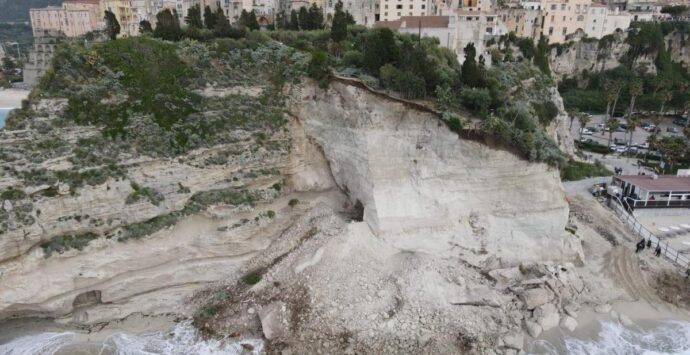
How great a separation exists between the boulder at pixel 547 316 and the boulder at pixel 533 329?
309 millimetres

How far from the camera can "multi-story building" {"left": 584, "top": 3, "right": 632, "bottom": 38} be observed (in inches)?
2606

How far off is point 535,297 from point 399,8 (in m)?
44.6

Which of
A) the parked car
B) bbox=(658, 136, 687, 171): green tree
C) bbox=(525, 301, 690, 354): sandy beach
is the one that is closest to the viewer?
bbox=(525, 301, 690, 354): sandy beach

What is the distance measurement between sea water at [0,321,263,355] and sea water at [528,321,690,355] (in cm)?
1309

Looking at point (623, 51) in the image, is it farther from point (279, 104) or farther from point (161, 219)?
point (161, 219)

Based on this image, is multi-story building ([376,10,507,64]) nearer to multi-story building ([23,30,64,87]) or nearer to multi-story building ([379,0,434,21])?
multi-story building ([379,0,434,21])

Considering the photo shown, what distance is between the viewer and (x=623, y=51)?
65.4 meters

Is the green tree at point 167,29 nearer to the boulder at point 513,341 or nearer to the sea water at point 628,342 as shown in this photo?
the boulder at point 513,341

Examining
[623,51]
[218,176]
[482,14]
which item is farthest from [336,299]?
[623,51]

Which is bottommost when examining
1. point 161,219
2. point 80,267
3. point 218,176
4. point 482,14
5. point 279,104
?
point 80,267

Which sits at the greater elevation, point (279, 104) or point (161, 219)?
point (279, 104)

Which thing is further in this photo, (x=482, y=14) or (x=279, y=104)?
(x=482, y=14)

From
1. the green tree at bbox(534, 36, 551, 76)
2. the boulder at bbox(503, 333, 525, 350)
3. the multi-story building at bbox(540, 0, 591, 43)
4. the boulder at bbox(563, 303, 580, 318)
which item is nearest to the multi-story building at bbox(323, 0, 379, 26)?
the green tree at bbox(534, 36, 551, 76)

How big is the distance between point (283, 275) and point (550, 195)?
1435cm
